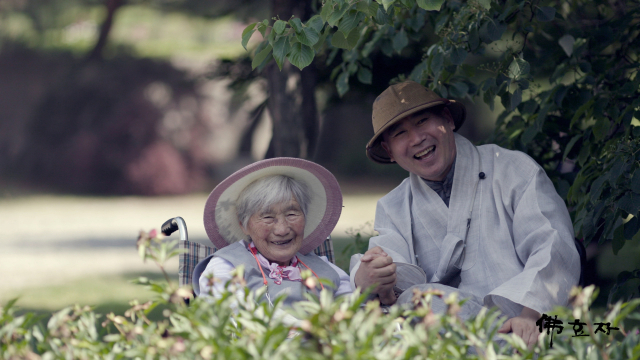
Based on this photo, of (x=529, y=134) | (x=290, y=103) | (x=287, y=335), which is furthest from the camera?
(x=290, y=103)

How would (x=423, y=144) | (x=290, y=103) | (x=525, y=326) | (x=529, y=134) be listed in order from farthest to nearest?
(x=290, y=103)
(x=529, y=134)
(x=423, y=144)
(x=525, y=326)

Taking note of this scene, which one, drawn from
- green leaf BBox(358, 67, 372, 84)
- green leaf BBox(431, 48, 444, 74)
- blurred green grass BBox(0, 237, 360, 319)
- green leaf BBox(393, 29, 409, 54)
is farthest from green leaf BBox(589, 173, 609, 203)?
blurred green grass BBox(0, 237, 360, 319)

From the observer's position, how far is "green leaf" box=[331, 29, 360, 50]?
8.89ft

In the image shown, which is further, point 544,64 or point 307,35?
point 544,64

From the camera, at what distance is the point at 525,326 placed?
229cm

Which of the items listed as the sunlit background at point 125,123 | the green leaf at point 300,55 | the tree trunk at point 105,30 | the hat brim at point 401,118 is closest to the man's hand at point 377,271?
the hat brim at point 401,118

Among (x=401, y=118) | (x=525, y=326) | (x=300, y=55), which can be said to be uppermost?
(x=300, y=55)

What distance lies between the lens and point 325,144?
22672mm

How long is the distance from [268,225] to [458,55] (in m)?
1.25

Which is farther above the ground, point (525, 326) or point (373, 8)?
point (373, 8)

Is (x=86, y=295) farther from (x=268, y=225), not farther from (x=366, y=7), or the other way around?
(x=366, y=7)

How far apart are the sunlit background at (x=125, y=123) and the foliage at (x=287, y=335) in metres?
11.3

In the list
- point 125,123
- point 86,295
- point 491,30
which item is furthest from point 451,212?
point 125,123

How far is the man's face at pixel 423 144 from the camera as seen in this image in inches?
110
